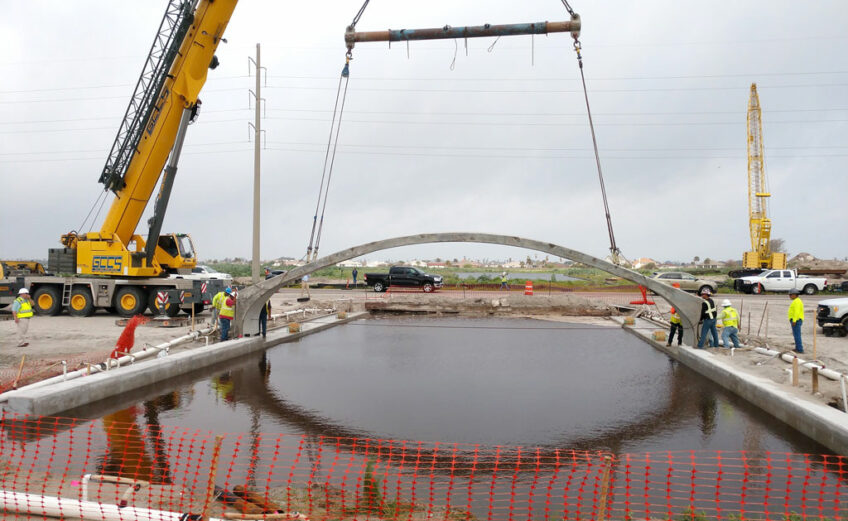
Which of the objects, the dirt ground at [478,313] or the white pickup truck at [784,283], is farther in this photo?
the white pickup truck at [784,283]

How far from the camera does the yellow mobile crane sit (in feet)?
60.5

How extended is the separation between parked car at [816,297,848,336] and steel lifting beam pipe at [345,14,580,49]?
12028 millimetres

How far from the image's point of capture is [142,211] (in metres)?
20.2

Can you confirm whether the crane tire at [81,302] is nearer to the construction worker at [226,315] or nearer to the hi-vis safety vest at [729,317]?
the construction worker at [226,315]

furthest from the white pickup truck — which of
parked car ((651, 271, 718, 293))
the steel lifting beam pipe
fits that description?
the steel lifting beam pipe

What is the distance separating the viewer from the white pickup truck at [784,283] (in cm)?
3547

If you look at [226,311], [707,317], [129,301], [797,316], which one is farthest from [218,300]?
[797,316]

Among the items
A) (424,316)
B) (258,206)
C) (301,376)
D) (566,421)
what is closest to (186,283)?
(258,206)

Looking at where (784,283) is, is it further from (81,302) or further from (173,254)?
(81,302)

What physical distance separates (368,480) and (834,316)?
56.0ft

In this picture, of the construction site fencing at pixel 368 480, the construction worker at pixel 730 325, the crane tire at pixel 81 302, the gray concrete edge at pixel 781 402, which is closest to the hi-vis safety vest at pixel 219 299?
the construction site fencing at pixel 368 480

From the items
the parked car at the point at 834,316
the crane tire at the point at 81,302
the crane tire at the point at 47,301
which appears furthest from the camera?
the crane tire at the point at 47,301

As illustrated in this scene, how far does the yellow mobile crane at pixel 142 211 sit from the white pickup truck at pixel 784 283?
33906 mm

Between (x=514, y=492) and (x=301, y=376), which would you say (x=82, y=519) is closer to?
(x=514, y=492)
